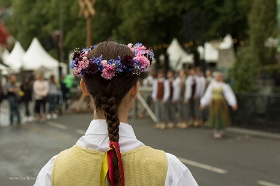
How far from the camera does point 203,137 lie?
43.0ft

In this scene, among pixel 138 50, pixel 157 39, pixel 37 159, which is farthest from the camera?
pixel 157 39

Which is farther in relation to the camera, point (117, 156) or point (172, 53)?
point (172, 53)

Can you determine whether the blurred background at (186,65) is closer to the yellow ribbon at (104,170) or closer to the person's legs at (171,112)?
the yellow ribbon at (104,170)

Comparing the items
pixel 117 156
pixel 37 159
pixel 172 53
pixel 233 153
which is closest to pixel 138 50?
pixel 117 156

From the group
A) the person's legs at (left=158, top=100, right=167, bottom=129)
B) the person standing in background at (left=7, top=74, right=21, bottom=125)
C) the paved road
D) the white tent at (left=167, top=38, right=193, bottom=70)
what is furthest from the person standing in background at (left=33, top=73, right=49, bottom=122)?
the white tent at (left=167, top=38, right=193, bottom=70)

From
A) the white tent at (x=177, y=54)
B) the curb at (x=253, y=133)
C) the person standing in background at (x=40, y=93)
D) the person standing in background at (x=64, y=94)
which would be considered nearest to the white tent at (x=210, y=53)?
the white tent at (x=177, y=54)

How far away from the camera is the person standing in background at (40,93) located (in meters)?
17.2

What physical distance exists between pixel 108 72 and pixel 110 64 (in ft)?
0.10

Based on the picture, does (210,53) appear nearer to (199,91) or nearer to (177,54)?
(177,54)

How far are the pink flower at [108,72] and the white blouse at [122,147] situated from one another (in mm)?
172

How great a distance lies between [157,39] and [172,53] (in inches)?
182

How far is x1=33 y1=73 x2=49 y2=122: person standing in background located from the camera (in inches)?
676


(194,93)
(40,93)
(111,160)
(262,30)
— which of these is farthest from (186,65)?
(111,160)

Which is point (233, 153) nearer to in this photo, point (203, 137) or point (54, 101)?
point (203, 137)
